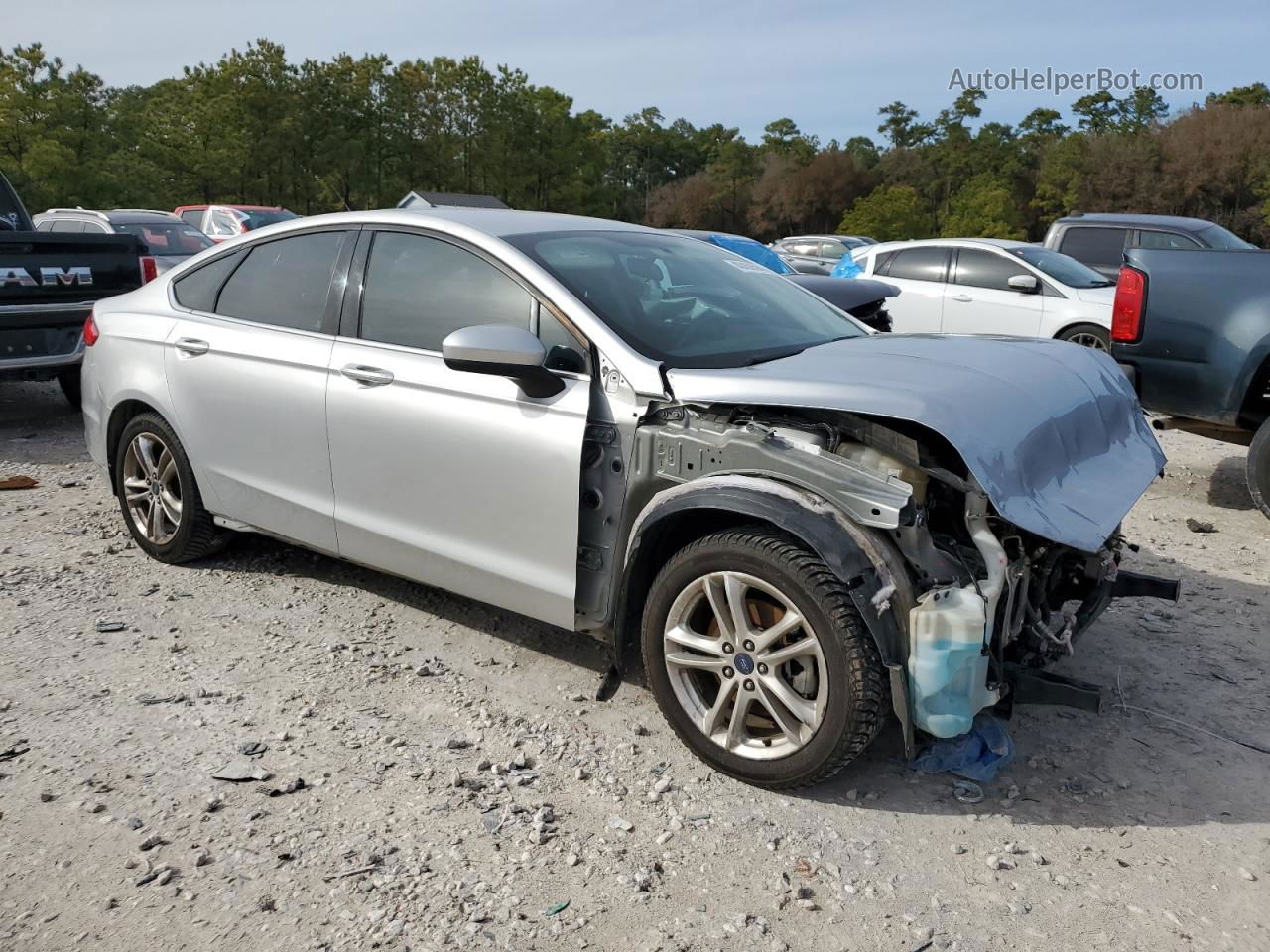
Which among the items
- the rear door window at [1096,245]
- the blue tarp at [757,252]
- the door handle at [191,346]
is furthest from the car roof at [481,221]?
the rear door window at [1096,245]

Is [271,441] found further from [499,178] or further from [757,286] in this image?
[499,178]

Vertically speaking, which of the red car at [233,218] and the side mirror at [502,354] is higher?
the red car at [233,218]

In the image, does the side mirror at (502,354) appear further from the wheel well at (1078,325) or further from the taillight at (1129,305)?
the wheel well at (1078,325)

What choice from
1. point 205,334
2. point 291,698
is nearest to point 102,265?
point 205,334

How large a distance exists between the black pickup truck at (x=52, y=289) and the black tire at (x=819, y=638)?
250 inches

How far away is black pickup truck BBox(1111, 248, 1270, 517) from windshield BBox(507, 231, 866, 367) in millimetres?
2774

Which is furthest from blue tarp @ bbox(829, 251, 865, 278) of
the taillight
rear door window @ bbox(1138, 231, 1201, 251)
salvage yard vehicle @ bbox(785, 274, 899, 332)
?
the taillight

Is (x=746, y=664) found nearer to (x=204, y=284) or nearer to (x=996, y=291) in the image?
(x=204, y=284)

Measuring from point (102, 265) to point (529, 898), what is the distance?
755cm

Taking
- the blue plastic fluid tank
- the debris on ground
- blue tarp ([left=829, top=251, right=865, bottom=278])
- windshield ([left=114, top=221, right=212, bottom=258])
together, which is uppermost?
windshield ([left=114, top=221, right=212, bottom=258])

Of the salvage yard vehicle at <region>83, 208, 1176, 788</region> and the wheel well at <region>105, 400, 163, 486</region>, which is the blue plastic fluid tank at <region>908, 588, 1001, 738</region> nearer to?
the salvage yard vehicle at <region>83, 208, 1176, 788</region>

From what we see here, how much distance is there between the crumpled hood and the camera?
115 inches

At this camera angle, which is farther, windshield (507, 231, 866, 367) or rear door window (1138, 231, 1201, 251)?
rear door window (1138, 231, 1201, 251)

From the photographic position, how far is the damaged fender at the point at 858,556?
2902mm
